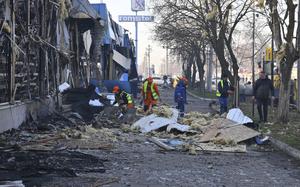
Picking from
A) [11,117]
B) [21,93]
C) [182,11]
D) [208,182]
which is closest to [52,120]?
[21,93]

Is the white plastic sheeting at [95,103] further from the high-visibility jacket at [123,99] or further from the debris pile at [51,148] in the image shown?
the debris pile at [51,148]

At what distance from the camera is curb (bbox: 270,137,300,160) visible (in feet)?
39.2

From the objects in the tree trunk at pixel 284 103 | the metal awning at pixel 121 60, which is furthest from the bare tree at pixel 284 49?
the metal awning at pixel 121 60

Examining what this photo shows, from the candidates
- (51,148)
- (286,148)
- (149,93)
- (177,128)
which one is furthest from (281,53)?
(51,148)

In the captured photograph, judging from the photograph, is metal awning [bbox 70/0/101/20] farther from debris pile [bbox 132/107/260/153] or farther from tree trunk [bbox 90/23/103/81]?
debris pile [bbox 132/107/260/153]

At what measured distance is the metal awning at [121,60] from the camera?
1344 inches

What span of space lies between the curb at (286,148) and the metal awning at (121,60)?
20.6 meters

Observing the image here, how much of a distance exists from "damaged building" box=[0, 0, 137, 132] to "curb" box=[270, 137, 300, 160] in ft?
20.3

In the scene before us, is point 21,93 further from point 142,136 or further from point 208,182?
point 208,182

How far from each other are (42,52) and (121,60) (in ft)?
55.4

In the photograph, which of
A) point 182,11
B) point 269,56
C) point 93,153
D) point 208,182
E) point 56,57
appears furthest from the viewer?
point 182,11

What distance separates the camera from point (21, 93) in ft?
53.0

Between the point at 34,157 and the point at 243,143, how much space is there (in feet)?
18.6


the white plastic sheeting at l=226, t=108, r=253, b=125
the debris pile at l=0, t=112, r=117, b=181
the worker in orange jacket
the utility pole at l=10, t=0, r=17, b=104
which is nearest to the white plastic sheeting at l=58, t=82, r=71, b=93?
the worker in orange jacket
